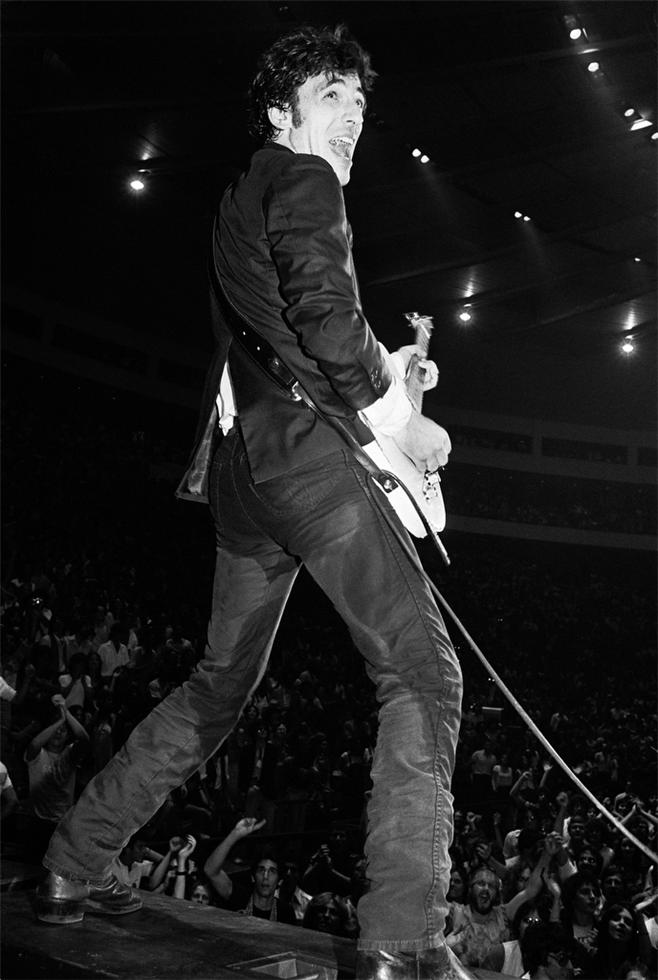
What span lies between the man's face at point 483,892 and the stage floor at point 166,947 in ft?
7.91

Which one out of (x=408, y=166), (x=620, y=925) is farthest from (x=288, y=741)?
(x=408, y=166)

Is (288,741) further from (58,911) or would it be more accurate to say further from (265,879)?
(58,911)

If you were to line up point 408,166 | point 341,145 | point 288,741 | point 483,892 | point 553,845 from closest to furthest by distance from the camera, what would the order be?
point 341,145 < point 483,892 < point 553,845 < point 288,741 < point 408,166

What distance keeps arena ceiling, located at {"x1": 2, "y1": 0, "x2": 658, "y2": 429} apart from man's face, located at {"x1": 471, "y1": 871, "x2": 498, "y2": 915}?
32.4 feet

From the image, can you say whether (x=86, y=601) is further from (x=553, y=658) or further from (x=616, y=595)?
(x=616, y=595)

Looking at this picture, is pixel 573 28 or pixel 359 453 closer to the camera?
pixel 359 453

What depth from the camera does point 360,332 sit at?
1.66m

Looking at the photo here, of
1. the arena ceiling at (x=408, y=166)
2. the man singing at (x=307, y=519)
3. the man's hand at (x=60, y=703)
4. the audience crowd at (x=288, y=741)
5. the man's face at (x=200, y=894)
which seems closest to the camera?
the man singing at (x=307, y=519)

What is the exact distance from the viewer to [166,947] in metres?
1.83

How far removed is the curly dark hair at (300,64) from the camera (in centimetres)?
189

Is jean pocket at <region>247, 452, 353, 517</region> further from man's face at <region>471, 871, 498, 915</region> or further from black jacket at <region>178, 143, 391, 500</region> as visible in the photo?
man's face at <region>471, 871, 498, 915</region>

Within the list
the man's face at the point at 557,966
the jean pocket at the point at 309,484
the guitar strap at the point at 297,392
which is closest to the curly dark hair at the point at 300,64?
the guitar strap at the point at 297,392

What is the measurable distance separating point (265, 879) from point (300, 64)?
3862 millimetres

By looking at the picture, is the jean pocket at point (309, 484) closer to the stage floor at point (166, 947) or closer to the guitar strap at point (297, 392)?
the guitar strap at point (297, 392)
